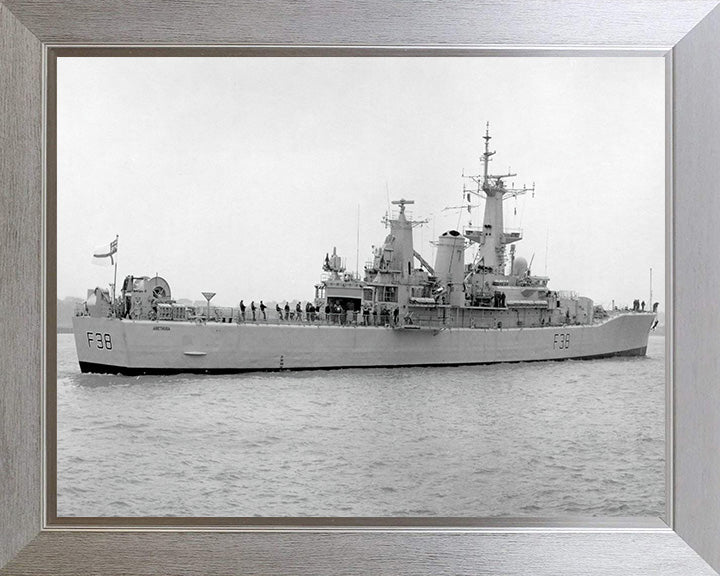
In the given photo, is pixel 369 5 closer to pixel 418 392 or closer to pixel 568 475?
pixel 418 392

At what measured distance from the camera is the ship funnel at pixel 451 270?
2795 mm

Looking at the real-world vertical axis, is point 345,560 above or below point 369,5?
below

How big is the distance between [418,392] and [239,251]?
33.0 inches

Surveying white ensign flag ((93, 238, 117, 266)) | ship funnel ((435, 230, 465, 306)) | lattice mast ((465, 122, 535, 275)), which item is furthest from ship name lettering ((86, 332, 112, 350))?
lattice mast ((465, 122, 535, 275))

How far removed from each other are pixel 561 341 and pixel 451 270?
1.68 feet

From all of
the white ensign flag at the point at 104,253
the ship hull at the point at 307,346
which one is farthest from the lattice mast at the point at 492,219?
the white ensign flag at the point at 104,253

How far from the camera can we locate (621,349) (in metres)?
2.57

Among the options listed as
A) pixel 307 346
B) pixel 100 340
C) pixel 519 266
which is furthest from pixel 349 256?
pixel 100 340

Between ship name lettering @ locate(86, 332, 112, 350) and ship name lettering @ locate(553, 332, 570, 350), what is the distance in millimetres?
1706

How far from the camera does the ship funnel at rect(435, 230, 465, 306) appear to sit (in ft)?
9.17

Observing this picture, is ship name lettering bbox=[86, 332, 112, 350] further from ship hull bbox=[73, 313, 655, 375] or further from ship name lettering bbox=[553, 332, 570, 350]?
ship name lettering bbox=[553, 332, 570, 350]

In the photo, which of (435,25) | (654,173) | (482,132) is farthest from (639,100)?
(435,25)

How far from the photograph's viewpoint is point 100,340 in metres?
2.70

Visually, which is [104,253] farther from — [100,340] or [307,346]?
[307,346]
